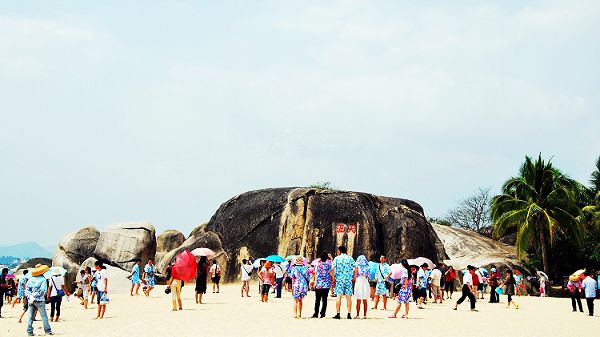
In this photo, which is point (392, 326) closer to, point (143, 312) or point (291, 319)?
point (291, 319)

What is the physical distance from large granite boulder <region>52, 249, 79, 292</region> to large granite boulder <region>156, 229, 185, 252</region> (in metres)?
14.3

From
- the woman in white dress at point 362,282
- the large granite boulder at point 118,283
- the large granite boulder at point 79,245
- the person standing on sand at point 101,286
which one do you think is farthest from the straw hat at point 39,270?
the large granite boulder at point 79,245

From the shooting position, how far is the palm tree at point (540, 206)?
43.2m

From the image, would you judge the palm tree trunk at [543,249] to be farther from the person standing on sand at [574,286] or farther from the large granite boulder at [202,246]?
the large granite boulder at [202,246]

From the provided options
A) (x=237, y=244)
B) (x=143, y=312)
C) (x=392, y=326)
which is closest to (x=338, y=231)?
(x=237, y=244)

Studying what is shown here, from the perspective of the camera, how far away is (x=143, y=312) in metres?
20.9

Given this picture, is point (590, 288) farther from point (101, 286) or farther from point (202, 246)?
point (202, 246)

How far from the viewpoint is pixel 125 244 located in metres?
40.3

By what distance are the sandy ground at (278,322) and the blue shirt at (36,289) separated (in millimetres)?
1196

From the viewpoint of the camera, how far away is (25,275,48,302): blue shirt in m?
16.0

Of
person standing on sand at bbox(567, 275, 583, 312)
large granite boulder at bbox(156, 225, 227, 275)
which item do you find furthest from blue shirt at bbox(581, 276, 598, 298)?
large granite boulder at bbox(156, 225, 227, 275)

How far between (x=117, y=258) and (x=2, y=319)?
18.8 metres

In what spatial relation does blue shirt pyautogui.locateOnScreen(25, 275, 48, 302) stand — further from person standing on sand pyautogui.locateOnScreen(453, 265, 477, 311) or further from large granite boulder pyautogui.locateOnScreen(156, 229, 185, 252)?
large granite boulder pyautogui.locateOnScreen(156, 229, 185, 252)

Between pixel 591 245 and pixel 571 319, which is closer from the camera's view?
pixel 571 319
